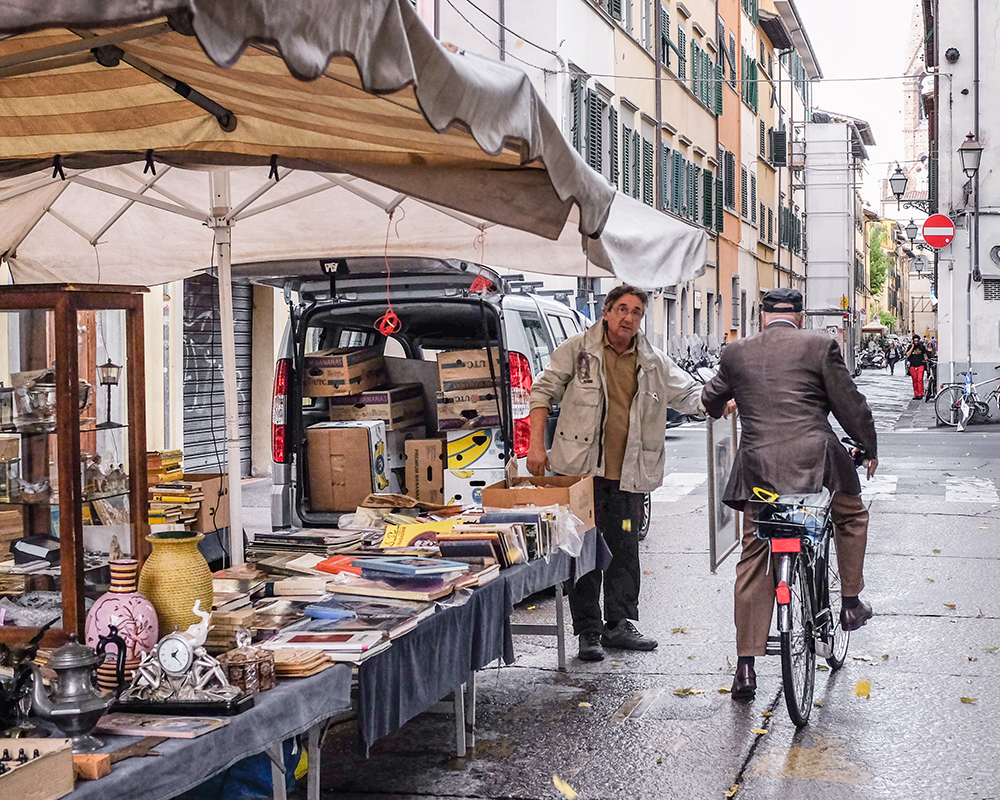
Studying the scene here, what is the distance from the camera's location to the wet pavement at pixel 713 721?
5.03 meters

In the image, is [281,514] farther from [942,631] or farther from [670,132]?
[670,132]

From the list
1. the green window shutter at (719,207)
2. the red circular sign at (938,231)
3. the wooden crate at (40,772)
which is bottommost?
the wooden crate at (40,772)

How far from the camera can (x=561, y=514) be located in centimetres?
612

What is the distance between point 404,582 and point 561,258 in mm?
2463

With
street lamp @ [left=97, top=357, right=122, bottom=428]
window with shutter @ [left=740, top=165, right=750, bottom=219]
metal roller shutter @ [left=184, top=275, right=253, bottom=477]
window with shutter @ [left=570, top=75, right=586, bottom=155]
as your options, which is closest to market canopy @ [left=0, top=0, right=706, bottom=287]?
street lamp @ [left=97, top=357, right=122, bottom=428]

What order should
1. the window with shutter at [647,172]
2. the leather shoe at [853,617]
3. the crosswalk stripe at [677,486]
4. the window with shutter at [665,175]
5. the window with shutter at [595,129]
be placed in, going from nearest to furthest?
the leather shoe at [853,617], the crosswalk stripe at [677,486], the window with shutter at [595,129], the window with shutter at [647,172], the window with shutter at [665,175]

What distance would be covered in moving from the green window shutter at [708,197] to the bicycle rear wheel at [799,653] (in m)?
30.3

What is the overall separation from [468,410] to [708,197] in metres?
28.7

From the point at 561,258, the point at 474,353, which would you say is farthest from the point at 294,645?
the point at 474,353

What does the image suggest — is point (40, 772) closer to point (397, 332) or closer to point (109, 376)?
point (109, 376)

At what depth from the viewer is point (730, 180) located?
39.8 m

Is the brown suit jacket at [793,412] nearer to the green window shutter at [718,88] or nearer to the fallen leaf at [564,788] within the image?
the fallen leaf at [564,788]

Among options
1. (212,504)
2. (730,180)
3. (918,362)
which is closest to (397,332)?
(212,504)

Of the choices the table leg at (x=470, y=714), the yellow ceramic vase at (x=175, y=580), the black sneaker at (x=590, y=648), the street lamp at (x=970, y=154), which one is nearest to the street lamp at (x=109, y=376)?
the yellow ceramic vase at (x=175, y=580)
